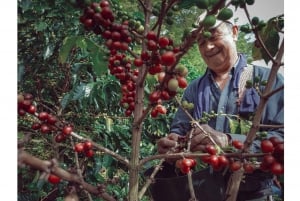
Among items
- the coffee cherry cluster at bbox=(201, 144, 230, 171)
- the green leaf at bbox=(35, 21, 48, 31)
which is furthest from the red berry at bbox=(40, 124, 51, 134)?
the green leaf at bbox=(35, 21, 48, 31)

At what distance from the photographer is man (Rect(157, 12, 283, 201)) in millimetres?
821

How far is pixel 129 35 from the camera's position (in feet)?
2.00

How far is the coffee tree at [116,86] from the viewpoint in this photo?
1.66ft

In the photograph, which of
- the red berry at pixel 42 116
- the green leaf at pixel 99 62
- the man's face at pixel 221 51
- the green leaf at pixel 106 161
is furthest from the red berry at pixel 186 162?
the green leaf at pixel 106 161

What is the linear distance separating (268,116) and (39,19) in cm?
86

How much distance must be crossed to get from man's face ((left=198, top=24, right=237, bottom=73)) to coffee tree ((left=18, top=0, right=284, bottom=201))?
0.72ft

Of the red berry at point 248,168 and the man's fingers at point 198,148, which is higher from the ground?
the red berry at point 248,168

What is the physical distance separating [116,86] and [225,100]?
0.50 m

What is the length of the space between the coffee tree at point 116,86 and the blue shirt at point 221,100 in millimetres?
53

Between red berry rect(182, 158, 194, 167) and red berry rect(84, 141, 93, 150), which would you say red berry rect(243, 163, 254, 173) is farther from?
red berry rect(84, 141, 93, 150)

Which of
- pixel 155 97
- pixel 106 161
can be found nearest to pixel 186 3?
pixel 155 97

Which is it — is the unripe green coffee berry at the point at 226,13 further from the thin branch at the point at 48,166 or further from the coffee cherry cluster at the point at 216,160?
the thin branch at the point at 48,166

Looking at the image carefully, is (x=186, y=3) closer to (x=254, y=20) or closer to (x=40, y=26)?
(x=254, y=20)

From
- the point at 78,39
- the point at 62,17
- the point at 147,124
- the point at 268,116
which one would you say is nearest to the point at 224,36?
the point at 268,116
